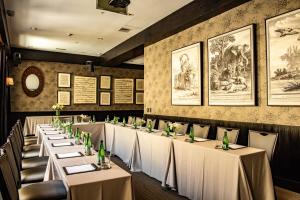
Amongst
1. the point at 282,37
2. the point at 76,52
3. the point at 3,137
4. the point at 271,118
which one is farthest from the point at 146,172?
the point at 76,52

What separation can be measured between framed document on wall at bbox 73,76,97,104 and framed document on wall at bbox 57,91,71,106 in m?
0.23

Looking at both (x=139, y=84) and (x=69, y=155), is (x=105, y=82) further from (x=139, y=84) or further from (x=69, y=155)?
(x=69, y=155)

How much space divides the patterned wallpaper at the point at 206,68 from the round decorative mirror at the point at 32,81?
433cm

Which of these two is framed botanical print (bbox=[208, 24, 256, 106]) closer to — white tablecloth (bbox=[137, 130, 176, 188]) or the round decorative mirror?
white tablecloth (bbox=[137, 130, 176, 188])

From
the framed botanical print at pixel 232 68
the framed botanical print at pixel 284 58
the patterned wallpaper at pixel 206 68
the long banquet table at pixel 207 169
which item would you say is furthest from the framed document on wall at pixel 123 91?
the framed botanical print at pixel 284 58

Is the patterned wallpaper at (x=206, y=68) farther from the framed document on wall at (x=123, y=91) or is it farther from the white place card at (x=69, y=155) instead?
the framed document on wall at (x=123, y=91)

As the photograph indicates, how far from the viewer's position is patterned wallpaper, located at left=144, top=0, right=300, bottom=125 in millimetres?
3441

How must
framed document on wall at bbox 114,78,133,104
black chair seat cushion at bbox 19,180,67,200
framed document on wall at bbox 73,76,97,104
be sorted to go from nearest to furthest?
black chair seat cushion at bbox 19,180,67,200 < framed document on wall at bbox 73,76,97,104 < framed document on wall at bbox 114,78,133,104

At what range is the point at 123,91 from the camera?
1020 cm

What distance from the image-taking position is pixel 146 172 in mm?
4070

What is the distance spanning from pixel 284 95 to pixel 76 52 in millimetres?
7487

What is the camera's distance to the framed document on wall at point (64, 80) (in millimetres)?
8750

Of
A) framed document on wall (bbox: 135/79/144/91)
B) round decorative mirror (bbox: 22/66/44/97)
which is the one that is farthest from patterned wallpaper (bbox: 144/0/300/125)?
round decorative mirror (bbox: 22/66/44/97)

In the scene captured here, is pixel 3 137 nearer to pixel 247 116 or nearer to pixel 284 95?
pixel 247 116
